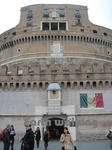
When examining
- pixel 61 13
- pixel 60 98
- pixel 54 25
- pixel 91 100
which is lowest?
pixel 91 100

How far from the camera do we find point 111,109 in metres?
18.0

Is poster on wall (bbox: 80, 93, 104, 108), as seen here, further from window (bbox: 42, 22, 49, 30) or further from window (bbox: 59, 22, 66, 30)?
window (bbox: 42, 22, 49, 30)

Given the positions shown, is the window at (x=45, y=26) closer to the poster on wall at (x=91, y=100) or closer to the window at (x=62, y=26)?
the window at (x=62, y=26)

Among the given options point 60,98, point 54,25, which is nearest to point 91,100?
point 60,98

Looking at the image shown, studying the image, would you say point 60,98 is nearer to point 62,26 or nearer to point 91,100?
point 91,100

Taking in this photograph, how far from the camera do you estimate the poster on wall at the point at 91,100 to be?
711 inches

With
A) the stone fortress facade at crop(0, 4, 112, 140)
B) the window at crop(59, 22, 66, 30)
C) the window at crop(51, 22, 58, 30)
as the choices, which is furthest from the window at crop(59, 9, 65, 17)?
the stone fortress facade at crop(0, 4, 112, 140)

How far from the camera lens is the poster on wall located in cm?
1805

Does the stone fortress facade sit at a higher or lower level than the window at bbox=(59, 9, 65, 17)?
lower

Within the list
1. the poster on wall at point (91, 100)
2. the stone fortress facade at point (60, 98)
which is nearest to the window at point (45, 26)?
the stone fortress facade at point (60, 98)

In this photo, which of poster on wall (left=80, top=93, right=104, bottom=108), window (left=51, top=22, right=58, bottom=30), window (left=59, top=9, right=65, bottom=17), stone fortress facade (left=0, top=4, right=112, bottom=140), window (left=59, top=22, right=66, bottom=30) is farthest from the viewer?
window (left=59, top=9, right=65, bottom=17)

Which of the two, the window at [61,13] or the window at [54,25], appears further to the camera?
the window at [61,13]

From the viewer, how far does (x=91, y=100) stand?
18.2 metres

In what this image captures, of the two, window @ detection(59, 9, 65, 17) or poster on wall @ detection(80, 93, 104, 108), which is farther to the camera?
window @ detection(59, 9, 65, 17)
